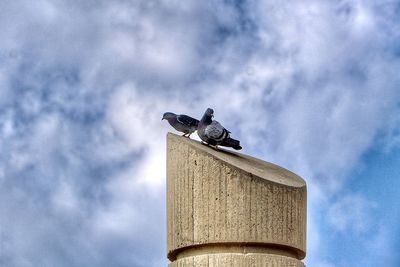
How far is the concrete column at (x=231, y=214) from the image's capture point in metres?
6.29

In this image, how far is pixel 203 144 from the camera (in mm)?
6949

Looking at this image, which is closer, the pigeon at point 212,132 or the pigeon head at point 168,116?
the pigeon at point 212,132

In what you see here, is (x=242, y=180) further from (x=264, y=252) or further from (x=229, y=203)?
(x=264, y=252)

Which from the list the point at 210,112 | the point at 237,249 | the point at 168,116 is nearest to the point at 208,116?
the point at 210,112

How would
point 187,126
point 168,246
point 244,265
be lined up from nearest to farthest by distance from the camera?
1. point 244,265
2. point 168,246
3. point 187,126

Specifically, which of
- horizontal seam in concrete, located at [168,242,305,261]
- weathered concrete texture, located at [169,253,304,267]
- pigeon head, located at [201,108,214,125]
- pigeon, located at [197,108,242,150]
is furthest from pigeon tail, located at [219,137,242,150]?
weathered concrete texture, located at [169,253,304,267]

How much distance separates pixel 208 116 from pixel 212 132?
21 cm

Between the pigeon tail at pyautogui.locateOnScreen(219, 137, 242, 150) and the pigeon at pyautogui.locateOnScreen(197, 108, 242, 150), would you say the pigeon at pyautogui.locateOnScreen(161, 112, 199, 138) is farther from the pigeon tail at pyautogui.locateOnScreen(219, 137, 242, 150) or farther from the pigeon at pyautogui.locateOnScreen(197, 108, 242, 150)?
the pigeon tail at pyautogui.locateOnScreen(219, 137, 242, 150)

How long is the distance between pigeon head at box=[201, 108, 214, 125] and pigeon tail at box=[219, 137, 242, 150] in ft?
0.72

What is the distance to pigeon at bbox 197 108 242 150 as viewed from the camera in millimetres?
7000

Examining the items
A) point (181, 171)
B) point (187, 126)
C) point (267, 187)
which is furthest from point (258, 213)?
point (187, 126)

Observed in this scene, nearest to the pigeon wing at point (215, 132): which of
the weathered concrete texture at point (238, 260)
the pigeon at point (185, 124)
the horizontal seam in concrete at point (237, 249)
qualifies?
the pigeon at point (185, 124)

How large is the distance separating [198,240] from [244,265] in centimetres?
41

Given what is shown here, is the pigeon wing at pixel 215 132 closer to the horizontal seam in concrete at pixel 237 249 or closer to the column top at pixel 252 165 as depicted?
the column top at pixel 252 165
